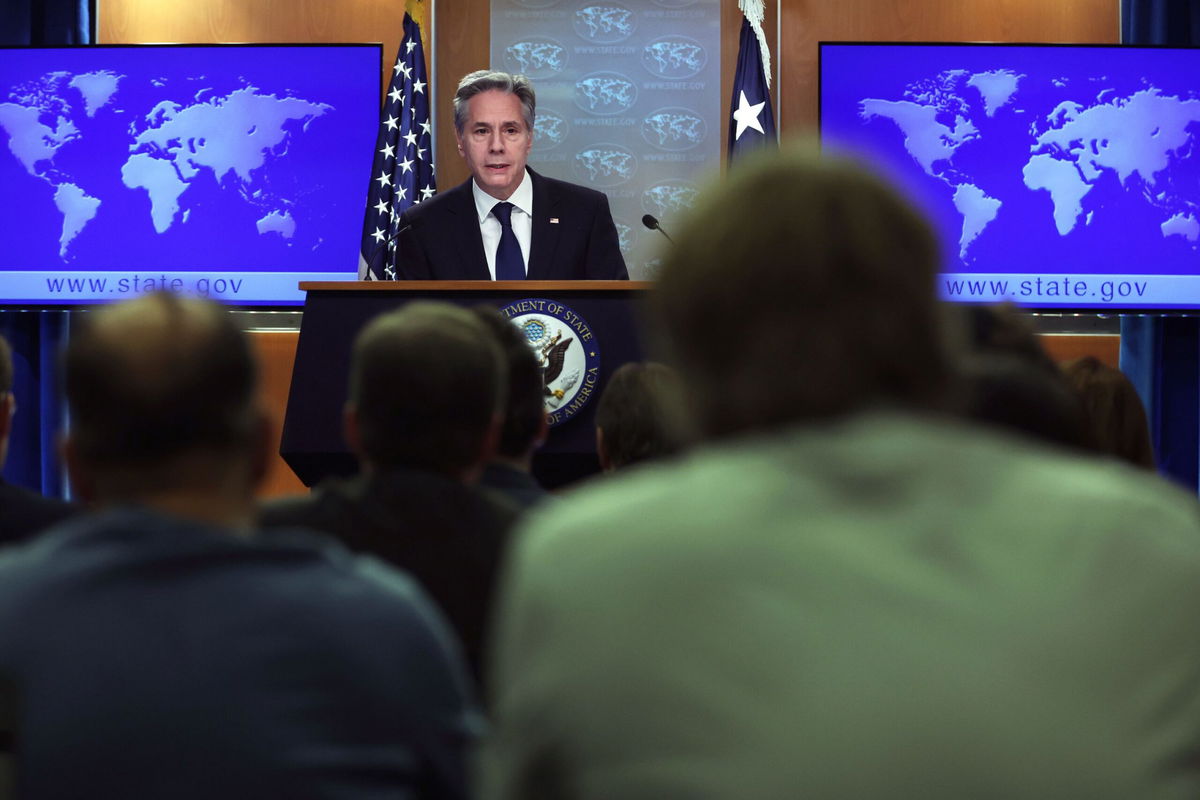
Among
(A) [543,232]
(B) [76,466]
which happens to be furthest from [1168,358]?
(B) [76,466]

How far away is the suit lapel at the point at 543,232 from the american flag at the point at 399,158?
3.11ft

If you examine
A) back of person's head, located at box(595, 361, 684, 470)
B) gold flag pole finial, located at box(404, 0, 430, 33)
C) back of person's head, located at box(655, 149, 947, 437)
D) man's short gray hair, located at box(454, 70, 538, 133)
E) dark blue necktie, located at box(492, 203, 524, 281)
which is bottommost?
back of person's head, located at box(595, 361, 684, 470)

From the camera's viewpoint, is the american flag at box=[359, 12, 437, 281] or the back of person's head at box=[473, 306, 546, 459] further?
the american flag at box=[359, 12, 437, 281]

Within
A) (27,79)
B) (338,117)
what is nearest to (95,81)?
(27,79)

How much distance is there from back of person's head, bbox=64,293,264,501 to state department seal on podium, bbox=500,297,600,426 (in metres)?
2.54

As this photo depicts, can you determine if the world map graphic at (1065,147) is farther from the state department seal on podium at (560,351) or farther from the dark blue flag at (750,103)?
the state department seal on podium at (560,351)

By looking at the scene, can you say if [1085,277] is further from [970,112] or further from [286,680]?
[286,680]

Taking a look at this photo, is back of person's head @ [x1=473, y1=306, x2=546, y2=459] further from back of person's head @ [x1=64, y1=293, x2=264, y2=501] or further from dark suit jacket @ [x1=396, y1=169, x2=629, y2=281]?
dark suit jacket @ [x1=396, y1=169, x2=629, y2=281]

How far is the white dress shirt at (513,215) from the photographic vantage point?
5379 millimetres

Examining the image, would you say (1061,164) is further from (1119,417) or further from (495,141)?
(1119,417)

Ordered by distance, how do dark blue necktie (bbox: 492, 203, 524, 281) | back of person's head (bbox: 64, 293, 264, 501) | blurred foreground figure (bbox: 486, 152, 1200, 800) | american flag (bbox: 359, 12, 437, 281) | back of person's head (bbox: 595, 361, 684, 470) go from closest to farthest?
blurred foreground figure (bbox: 486, 152, 1200, 800) < back of person's head (bbox: 64, 293, 264, 501) < back of person's head (bbox: 595, 361, 684, 470) < dark blue necktie (bbox: 492, 203, 524, 281) < american flag (bbox: 359, 12, 437, 281)

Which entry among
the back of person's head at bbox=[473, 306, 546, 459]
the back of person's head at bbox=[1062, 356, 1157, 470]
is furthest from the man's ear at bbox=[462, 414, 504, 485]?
the back of person's head at bbox=[1062, 356, 1157, 470]

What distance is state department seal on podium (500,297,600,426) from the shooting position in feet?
12.4

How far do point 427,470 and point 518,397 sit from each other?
26.1 inches
